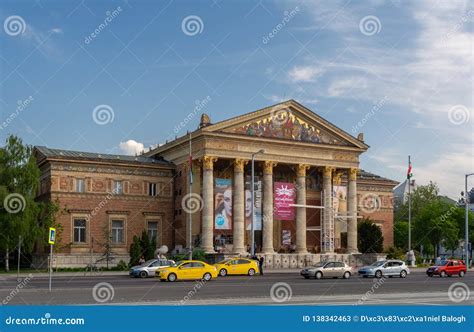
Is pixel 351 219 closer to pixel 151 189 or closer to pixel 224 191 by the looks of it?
pixel 224 191

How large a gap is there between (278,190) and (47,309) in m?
52.2

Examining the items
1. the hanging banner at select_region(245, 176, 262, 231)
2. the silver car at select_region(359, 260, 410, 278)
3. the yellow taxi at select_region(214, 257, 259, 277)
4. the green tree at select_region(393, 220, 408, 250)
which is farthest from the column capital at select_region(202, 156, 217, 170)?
the green tree at select_region(393, 220, 408, 250)

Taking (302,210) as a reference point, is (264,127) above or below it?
above

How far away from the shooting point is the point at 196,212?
71188 mm

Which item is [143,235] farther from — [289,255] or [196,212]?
[289,255]

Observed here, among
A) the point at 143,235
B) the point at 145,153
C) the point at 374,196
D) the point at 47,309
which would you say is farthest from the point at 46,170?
the point at 47,309

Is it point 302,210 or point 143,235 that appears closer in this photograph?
point 143,235

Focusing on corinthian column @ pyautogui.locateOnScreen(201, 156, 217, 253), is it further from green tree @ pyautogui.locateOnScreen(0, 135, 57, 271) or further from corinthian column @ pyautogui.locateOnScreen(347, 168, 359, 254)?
corinthian column @ pyautogui.locateOnScreen(347, 168, 359, 254)

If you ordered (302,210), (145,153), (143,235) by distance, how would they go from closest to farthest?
(143,235)
(302,210)
(145,153)

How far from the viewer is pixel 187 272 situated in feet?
147

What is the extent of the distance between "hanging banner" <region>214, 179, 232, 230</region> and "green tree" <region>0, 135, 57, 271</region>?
51.2 feet

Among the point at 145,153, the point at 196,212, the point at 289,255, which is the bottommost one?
the point at 289,255

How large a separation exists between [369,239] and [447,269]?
25.7m

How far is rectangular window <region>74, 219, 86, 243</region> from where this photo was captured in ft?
226
